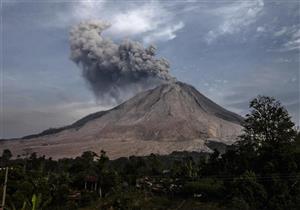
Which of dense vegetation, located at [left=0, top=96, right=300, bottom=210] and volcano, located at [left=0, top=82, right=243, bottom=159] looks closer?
dense vegetation, located at [left=0, top=96, right=300, bottom=210]

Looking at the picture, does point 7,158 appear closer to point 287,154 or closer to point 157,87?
point 287,154

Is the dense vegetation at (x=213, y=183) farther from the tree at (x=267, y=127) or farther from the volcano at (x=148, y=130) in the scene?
the volcano at (x=148, y=130)

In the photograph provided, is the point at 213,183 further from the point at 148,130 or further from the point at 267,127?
the point at 148,130

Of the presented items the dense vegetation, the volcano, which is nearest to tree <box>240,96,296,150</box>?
the dense vegetation

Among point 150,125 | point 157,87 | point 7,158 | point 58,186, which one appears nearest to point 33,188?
point 58,186

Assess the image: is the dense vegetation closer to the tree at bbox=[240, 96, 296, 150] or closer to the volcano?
the tree at bbox=[240, 96, 296, 150]

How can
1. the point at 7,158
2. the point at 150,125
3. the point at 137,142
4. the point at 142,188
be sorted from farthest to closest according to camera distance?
the point at 150,125 < the point at 137,142 < the point at 7,158 < the point at 142,188
